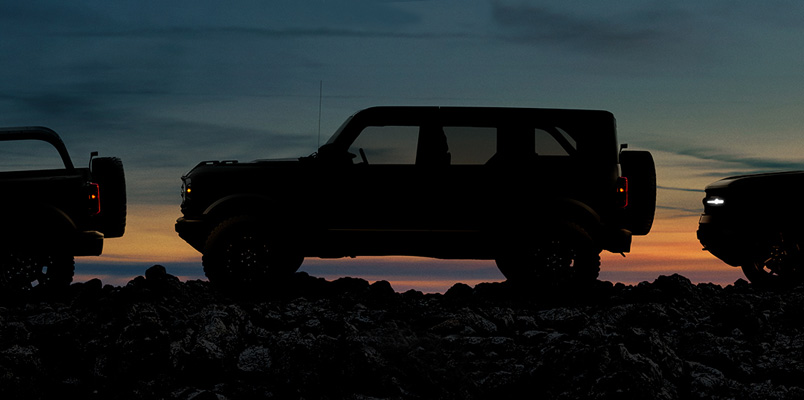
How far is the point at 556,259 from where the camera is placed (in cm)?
1002

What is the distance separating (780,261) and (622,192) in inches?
137

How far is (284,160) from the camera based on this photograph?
10547 mm

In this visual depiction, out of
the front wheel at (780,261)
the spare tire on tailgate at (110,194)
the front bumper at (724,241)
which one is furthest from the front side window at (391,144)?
the front wheel at (780,261)

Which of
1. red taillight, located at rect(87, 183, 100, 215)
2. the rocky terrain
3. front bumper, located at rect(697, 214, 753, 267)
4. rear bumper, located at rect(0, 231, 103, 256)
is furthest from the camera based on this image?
front bumper, located at rect(697, 214, 753, 267)

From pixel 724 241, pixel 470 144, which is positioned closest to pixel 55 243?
pixel 470 144

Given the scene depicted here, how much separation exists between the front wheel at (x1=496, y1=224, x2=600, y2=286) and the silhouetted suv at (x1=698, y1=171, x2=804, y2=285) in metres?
3.21

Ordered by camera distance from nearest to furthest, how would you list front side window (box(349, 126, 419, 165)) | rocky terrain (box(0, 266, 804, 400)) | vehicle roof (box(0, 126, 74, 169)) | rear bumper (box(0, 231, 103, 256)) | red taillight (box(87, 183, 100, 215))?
rocky terrain (box(0, 266, 804, 400))
front side window (box(349, 126, 419, 165))
rear bumper (box(0, 231, 103, 256))
red taillight (box(87, 183, 100, 215))
vehicle roof (box(0, 126, 74, 169))

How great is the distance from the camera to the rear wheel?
10.7m

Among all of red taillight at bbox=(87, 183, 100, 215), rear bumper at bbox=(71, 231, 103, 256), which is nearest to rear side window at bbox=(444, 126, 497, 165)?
red taillight at bbox=(87, 183, 100, 215)

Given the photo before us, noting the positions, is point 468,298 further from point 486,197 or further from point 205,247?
point 205,247

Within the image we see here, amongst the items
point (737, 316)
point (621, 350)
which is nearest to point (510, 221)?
point (737, 316)

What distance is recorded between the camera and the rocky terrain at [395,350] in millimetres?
6707

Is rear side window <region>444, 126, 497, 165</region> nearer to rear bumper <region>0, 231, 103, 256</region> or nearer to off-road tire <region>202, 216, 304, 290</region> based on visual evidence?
off-road tire <region>202, 216, 304, 290</region>

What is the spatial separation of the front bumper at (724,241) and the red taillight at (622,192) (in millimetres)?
2866
